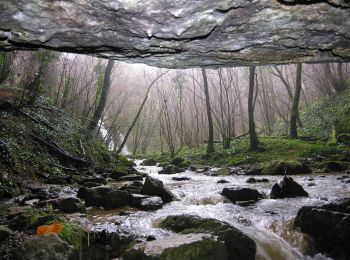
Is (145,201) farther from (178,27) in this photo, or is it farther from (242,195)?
(178,27)

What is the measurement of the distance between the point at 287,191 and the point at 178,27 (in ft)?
17.1

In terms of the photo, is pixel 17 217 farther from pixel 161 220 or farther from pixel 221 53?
pixel 221 53

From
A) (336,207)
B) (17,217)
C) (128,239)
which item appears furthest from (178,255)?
(336,207)

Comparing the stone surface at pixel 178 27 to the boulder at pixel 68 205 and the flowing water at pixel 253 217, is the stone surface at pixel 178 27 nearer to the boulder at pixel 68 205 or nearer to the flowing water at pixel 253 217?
the flowing water at pixel 253 217

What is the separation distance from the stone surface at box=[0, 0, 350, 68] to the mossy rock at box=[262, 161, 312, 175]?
7278 millimetres

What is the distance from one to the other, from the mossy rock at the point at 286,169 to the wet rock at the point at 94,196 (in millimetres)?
6177

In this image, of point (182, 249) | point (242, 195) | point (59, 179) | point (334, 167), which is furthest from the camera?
point (334, 167)

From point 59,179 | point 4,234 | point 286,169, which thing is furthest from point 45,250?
point 286,169

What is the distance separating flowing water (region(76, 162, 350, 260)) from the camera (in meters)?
4.40

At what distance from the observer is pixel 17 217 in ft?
13.8

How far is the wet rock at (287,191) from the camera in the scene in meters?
6.56

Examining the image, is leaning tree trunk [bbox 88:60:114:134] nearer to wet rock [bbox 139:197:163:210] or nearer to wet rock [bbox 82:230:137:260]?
wet rock [bbox 139:197:163:210]

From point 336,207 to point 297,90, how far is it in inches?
447

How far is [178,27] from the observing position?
95.8 inches
